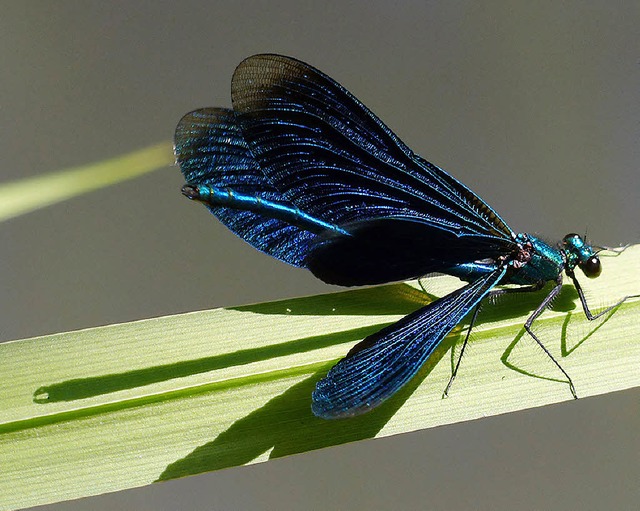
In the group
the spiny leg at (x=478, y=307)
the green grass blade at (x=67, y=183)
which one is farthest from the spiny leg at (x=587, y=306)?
the green grass blade at (x=67, y=183)

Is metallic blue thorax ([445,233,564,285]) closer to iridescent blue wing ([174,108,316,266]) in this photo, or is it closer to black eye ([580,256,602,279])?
black eye ([580,256,602,279])

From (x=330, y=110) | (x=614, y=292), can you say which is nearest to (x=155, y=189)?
(x=330, y=110)

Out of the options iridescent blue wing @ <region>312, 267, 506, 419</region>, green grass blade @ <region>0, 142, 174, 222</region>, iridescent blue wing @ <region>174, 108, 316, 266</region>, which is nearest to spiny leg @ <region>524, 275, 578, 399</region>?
iridescent blue wing @ <region>312, 267, 506, 419</region>

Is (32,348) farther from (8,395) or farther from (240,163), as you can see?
(240,163)

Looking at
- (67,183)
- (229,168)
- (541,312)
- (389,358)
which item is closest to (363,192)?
(229,168)

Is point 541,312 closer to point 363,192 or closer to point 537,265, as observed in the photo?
point 537,265
